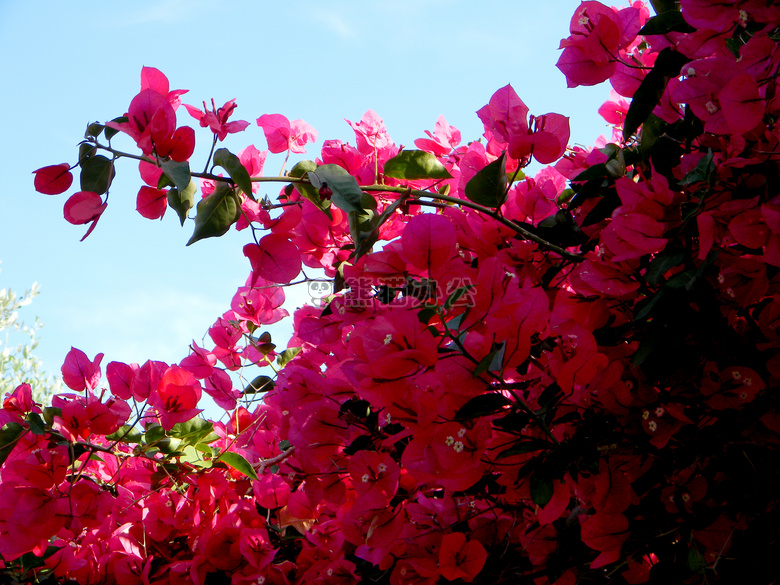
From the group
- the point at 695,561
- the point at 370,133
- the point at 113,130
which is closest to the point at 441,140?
the point at 370,133

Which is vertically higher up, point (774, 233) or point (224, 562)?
point (774, 233)

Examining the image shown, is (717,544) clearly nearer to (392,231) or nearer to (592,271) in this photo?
(592,271)

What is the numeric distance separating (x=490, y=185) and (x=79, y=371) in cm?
94

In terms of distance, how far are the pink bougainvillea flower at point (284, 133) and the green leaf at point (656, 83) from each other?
671mm

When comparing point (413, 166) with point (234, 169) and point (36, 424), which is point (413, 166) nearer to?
point (234, 169)

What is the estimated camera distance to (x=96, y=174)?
0.84 meters

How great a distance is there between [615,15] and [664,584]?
0.80 metres

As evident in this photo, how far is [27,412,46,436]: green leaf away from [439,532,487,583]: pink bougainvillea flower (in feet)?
2.27

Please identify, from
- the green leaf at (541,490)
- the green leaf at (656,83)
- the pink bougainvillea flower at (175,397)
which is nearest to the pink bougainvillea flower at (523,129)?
the green leaf at (656,83)

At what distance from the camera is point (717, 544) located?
0.74 m

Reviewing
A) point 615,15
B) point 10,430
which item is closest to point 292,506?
point 10,430

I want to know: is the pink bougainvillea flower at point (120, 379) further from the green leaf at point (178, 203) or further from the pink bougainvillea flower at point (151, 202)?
the green leaf at point (178, 203)

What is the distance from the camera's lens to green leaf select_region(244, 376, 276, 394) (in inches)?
58.7

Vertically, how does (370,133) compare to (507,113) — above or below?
above
